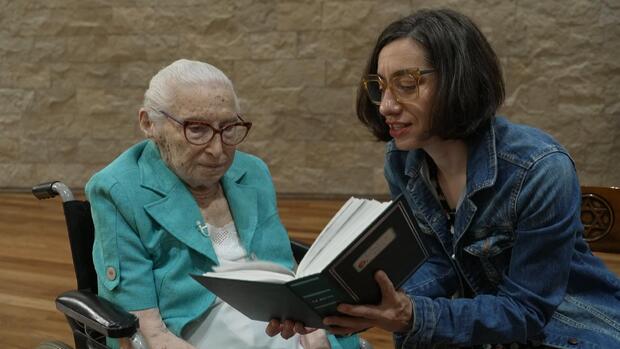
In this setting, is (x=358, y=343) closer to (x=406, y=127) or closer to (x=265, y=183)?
(x=265, y=183)

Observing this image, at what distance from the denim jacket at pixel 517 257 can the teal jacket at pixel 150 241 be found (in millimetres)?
515

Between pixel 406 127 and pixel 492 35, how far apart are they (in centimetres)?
440

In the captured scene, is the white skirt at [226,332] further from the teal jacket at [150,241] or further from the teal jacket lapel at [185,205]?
the teal jacket lapel at [185,205]

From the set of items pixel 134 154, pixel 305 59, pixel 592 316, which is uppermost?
pixel 134 154

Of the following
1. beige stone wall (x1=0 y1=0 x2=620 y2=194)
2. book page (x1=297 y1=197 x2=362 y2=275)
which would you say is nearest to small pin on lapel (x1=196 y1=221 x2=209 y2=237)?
book page (x1=297 y1=197 x2=362 y2=275)

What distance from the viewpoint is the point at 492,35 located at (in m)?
5.95

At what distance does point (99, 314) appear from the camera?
1.88 meters

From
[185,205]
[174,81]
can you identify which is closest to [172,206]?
[185,205]

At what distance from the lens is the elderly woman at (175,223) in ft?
6.72

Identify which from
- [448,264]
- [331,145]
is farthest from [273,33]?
[448,264]

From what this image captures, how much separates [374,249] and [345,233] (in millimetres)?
120

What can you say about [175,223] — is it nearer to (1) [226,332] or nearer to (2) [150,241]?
A: (2) [150,241]

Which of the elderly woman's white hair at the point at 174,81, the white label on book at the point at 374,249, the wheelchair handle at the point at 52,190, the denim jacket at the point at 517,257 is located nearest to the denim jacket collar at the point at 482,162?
the denim jacket at the point at 517,257

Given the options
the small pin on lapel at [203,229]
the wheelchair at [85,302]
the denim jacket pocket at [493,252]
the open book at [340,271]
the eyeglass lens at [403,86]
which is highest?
the eyeglass lens at [403,86]
